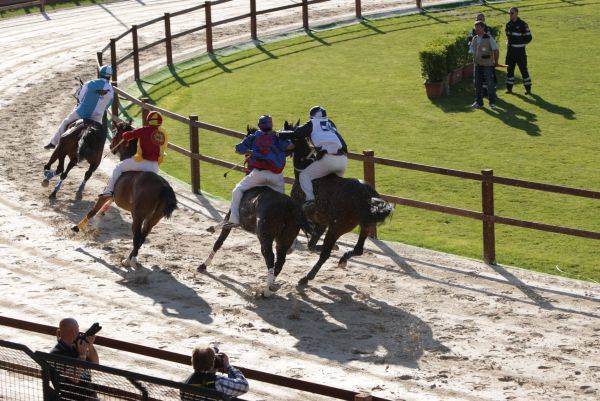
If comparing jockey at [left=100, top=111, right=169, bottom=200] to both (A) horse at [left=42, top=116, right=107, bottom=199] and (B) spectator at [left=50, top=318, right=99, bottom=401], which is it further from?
(B) spectator at [left=50, top=318, right=99, bottom=401]

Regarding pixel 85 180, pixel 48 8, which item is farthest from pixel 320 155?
pixel 48 8

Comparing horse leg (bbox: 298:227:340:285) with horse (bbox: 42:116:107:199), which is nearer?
horse leg (bbox: 298:227:340:285)

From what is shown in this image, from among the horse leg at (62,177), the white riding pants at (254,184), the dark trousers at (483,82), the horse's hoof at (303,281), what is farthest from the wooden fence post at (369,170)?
the dark trousers at (483,82)

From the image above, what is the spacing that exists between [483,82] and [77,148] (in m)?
8.87

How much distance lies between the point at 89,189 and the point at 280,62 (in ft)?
31.1

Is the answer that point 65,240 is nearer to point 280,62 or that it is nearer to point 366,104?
point 366,104

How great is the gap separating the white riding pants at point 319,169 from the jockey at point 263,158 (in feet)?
1.03

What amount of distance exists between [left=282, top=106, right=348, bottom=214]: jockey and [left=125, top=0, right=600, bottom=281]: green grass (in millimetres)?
2234

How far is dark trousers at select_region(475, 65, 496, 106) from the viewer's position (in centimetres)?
2275

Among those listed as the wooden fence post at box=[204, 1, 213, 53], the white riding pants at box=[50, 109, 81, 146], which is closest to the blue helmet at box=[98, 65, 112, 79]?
the white riding pants at box=[50, 109, 81, 146]

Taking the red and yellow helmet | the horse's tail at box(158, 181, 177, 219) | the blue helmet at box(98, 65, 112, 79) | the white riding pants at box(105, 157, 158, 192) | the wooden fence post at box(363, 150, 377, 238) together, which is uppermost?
the red and yellow helmet

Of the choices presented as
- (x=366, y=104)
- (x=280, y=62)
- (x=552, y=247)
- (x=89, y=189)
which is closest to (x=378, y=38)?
(x=280, y=62)

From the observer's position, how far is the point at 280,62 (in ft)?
90.3

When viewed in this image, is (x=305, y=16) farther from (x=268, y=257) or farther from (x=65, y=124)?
(x=268, y=257)
